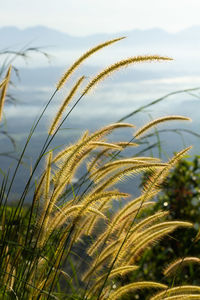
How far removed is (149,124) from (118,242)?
0.47m

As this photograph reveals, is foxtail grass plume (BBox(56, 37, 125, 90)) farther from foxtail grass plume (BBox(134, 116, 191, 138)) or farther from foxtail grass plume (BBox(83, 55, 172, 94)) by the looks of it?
foxtail grass plume (BBox(134, 116, 191, 138))

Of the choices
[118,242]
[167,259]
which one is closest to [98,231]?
[118,242]

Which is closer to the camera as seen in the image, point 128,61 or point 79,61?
point 128,61

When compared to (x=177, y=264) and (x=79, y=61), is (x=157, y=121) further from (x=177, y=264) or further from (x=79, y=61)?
(x=177, y=264)

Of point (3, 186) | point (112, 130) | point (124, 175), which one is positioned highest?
point (112, 130)

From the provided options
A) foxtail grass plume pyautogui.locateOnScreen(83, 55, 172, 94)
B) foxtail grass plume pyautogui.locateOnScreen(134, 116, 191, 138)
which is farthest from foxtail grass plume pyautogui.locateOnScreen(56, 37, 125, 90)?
foxtail grass plume pyautogui.locateOnScreen(134, 116, 191, 138)

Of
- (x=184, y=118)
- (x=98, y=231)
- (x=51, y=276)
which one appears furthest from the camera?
A: (x=98, y=231)

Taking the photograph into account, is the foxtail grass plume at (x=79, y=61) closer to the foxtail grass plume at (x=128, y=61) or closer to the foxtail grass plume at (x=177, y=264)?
the foxtail grass plume at (x=128, y=61)

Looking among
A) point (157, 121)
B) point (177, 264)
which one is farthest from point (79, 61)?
point (177, 264)

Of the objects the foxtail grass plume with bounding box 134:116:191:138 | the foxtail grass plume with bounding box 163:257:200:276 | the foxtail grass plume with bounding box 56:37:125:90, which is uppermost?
the foxtail grass plume with bounding box 56:37:125:90

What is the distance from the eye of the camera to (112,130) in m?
1.88

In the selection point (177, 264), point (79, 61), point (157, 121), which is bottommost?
point (177, 264)

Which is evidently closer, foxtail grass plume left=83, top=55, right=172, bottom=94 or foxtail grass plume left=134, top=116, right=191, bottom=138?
foxtail grass plume left=83, top=55, right=172, bottom=94

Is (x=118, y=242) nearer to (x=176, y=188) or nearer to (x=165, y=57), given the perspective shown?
(x=165, y=57)
